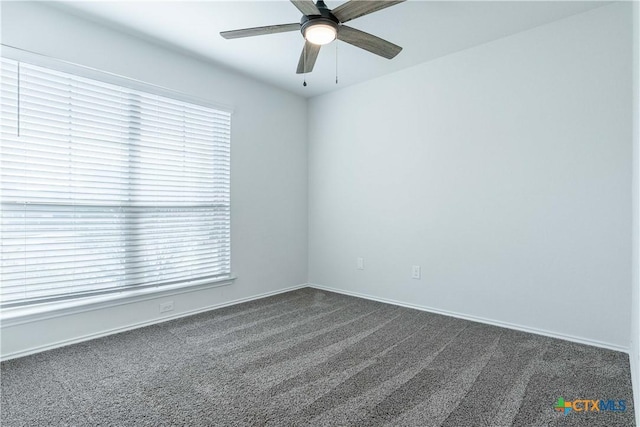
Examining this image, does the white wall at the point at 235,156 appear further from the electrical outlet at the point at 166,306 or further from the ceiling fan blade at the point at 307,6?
the ceiling fan blade at the point at 307,6

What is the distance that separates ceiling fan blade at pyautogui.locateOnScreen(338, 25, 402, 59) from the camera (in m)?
2.03

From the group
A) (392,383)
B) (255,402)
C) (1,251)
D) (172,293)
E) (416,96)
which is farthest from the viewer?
(416,96)

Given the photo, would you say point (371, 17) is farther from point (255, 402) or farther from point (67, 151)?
point (255, 402)

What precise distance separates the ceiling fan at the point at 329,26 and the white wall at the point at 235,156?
1267mm

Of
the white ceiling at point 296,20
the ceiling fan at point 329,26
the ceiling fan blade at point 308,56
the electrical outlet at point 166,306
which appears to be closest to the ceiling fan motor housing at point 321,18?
the ceiling fan at point 329,26

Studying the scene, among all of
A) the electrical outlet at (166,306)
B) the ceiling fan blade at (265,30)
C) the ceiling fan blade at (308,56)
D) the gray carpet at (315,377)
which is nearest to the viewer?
the gray carpet at (315,377)

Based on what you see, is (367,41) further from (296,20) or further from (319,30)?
(296,20)

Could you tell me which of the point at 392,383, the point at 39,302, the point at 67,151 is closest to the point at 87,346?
the point at 39,302

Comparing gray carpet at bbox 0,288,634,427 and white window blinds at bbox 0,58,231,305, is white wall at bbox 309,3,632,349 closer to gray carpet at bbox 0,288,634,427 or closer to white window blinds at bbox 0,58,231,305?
gray carpet at bbox 0,288,634,427

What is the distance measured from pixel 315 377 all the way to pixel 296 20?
2664mm

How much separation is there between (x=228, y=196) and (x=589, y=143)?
3300 mm

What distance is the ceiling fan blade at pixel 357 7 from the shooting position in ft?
5.74

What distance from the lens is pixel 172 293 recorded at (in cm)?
311

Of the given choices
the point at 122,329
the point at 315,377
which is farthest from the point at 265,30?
the point at 122,329
